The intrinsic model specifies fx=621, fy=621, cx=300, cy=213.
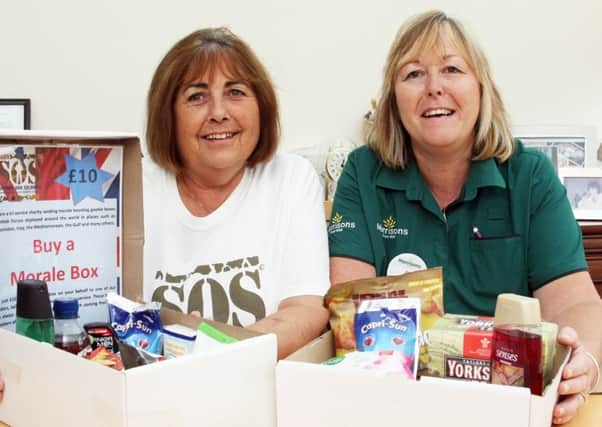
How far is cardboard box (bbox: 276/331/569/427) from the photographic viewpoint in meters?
0.63

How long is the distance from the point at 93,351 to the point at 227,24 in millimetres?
1949

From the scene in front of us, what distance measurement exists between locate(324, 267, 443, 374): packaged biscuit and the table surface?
9.1 inches

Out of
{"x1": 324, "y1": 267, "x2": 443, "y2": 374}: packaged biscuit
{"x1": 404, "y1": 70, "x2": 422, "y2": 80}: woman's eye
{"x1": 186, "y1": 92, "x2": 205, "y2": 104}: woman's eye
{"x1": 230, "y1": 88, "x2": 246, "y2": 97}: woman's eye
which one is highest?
{"x1": 404, "y1": 70, "x2": 422, "y2": 80}: woman's eye

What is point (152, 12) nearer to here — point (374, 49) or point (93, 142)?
point (374, 49)

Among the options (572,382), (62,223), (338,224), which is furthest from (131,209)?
(572,382)

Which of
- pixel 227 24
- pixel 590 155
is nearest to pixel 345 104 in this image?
pixel 227 24

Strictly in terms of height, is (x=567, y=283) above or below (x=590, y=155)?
below

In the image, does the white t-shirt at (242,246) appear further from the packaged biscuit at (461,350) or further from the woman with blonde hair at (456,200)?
the packaged biscuit at (461,350)

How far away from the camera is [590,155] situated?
2.61 meters

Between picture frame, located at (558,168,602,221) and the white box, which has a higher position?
picture frame, located at (558,168,602,221)

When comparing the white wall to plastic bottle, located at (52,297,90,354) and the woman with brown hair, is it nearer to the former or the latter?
the woman with brown hair

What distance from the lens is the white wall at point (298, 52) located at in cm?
238

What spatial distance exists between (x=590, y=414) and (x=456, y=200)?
1.91 ft

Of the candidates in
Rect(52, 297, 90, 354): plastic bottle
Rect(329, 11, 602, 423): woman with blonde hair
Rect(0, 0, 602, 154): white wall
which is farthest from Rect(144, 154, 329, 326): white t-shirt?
Rect(0, 0, 602, 154): white wall
